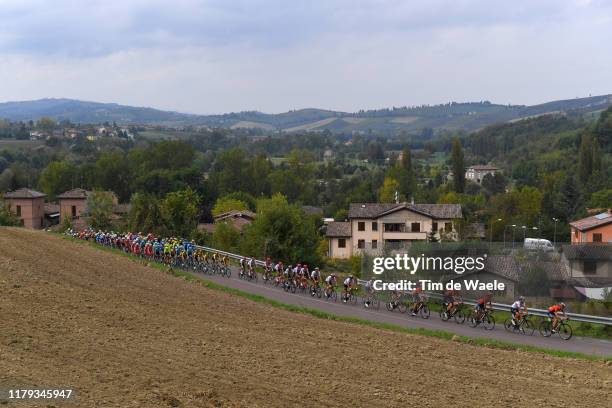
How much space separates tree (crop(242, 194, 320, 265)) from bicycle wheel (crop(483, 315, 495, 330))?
793 inches

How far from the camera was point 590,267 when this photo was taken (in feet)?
94.8

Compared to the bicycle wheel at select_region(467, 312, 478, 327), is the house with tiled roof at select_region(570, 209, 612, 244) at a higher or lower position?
lower

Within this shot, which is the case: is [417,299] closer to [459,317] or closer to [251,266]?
[459,317]

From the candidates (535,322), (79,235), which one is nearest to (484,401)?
(535,322)

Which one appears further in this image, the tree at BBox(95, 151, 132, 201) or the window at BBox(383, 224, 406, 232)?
the tree at BBox(95, 151, 132, 201)

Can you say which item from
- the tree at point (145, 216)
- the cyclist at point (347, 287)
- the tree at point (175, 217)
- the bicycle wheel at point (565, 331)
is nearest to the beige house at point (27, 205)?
the tree at point (145, 216)

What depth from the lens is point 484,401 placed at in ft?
51.9

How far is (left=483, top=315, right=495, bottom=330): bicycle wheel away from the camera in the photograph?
2666cm

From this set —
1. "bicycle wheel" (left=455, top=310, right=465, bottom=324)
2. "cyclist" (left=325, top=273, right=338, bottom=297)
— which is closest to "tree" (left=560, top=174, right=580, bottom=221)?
"cyclist" (left=325, top=273, right=338, bottom=297)

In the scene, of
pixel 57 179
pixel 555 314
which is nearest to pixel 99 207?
pixel 57 179

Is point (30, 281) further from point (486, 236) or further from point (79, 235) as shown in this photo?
point (486, 236)

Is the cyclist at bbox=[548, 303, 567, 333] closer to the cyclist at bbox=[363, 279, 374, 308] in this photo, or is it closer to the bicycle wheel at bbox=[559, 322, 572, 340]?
the bicycle wheel at bbox=[559, 322, 572, 340]

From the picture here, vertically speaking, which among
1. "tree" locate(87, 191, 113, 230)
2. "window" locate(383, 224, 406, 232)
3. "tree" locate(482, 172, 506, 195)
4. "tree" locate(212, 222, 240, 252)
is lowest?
"tree" locate(482, 172, 506, 195)

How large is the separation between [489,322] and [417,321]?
2.56 m
